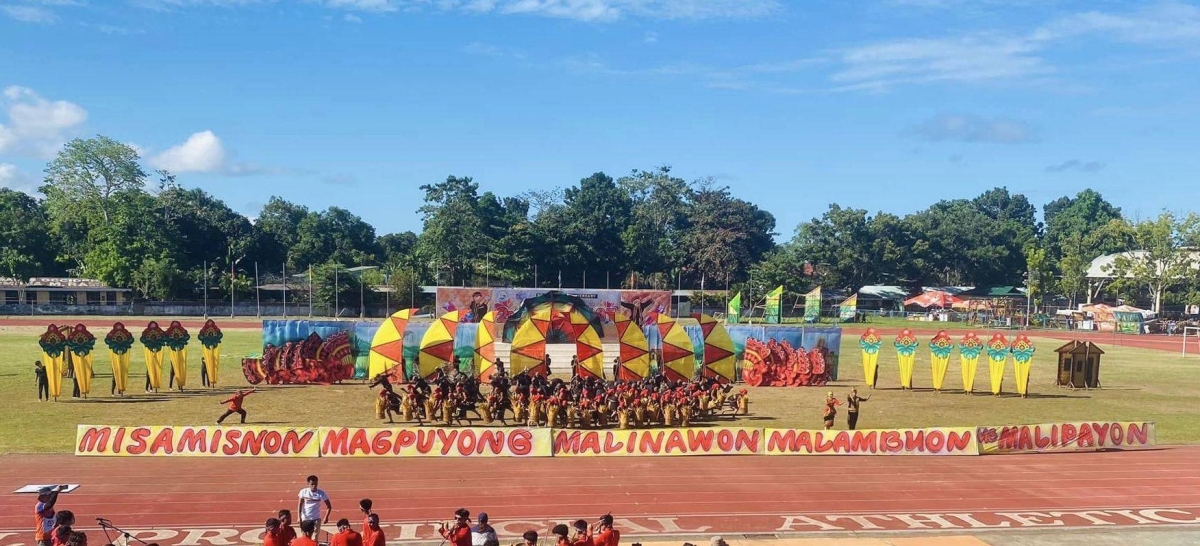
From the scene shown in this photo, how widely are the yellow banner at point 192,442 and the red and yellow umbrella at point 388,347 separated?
1331cm

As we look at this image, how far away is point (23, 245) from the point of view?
82.4 m

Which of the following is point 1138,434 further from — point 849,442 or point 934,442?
point 849,442

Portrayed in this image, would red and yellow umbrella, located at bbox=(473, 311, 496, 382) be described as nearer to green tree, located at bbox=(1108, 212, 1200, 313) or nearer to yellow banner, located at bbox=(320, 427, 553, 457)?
yellow banner, located at bbox=(320, 427, 553, 457)

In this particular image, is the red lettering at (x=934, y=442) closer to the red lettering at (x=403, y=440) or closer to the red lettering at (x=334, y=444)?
the red lettering at (x=403, y=440)

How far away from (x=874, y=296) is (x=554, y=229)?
3728 cm

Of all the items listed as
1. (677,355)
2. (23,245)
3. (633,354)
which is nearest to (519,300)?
(633,354)

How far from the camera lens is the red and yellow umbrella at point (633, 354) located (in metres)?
31.5

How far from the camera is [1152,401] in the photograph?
30.9 metres

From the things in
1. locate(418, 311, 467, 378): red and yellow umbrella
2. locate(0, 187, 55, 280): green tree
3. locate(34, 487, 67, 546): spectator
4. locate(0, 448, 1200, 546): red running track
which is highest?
locate(0, 187, 55, 280): green tree

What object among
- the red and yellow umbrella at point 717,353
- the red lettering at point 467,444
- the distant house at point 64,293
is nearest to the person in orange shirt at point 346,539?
the red lettering at point 467,444

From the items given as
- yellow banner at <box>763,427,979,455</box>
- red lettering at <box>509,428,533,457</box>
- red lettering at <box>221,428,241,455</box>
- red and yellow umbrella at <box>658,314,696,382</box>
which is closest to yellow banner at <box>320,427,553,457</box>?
red lettering at <box>509,428,533,457</box>

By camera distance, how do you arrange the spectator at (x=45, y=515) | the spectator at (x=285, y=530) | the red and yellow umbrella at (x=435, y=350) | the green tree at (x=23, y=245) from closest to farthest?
1. the spectator at (x=285, y=530)
2. the spectator at (x=45, y=515)
3. the red and yellow umbrella at (x=435, y=350)
4. the green tree at (x=23, y=245)

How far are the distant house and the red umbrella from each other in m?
78.3

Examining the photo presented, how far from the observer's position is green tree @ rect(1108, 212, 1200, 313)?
248ft
